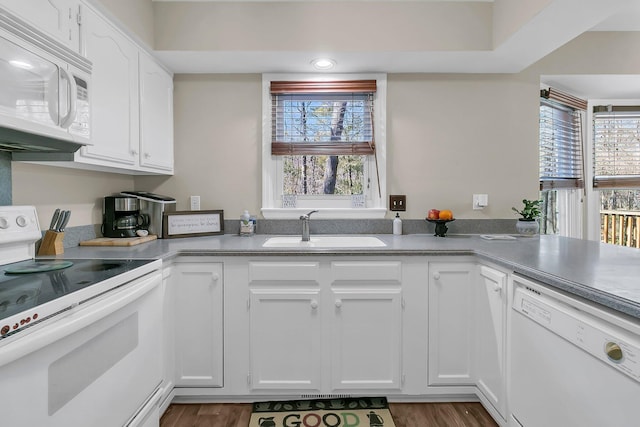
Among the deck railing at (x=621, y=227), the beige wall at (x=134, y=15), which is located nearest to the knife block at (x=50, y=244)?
the beige wall at (x=134, y=15)

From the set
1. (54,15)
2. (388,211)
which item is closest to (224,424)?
(388,211)

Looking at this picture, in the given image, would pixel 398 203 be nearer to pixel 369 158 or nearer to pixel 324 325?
pixel 369 158

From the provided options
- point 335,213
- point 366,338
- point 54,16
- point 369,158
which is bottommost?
point 366,338

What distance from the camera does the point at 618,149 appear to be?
2.63m

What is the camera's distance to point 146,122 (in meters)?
2.03

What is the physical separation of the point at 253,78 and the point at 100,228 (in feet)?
4.74

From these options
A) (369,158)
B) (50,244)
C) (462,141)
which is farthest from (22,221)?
(462,141)

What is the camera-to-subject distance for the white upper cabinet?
3.87 feet

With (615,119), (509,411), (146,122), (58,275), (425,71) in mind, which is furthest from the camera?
(615,119)

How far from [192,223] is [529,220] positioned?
2299 millimetres

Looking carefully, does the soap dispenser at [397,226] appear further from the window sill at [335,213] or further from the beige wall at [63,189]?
the beige wall at [63,189]

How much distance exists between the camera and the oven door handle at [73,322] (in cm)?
77

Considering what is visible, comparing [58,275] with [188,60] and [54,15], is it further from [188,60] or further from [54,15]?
[188,60]

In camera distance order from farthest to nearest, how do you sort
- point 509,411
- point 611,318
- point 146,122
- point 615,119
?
point 615,119
point 146,122
point 509,411
point 611,318
